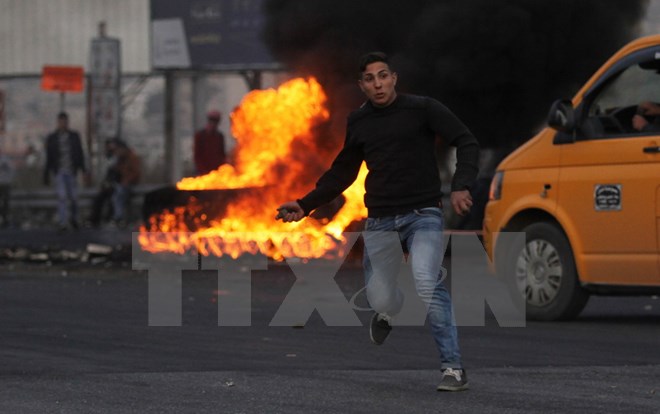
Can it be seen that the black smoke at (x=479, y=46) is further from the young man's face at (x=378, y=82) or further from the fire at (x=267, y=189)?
the young man's face at (x=378, y=82)

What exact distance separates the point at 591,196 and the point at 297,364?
3.22m

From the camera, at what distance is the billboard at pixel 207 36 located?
113 ft

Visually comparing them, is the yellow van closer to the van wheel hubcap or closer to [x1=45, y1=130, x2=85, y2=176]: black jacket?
the van wheel hubcap

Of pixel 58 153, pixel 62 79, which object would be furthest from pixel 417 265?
pixel 62 79

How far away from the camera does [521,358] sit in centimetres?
1020

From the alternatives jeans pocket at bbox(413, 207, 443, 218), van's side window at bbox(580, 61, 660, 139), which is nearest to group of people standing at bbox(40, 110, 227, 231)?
van's side window at bbox(580, 61, 660, 139)

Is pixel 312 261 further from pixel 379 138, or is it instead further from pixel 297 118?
pixel 379 138

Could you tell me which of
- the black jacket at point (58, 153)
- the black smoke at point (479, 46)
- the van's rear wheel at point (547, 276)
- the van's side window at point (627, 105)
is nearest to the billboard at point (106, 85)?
the black jacket at point (58, 153)

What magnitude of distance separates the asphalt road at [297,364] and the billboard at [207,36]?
803 inches

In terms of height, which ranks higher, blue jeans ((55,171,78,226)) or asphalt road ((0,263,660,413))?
asphalt road ((0,263,660,413))

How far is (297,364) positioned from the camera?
991cm

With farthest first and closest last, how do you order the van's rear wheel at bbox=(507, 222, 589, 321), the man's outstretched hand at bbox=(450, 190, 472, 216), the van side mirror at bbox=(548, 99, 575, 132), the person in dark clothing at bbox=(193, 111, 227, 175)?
the person in dark clothing at bbox=(193, 111, 227, 175) → the van's rear wheel at bbox=(507, 222, 589, 321) → the van side mirror at bbox=(548, 99, 575, 132) → the man's outstretched hand at bbox=(450, 190, 472, 216)

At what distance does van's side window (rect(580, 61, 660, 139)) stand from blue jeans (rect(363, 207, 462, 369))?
3.52m

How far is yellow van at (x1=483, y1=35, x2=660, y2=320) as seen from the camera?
39.1 feet
